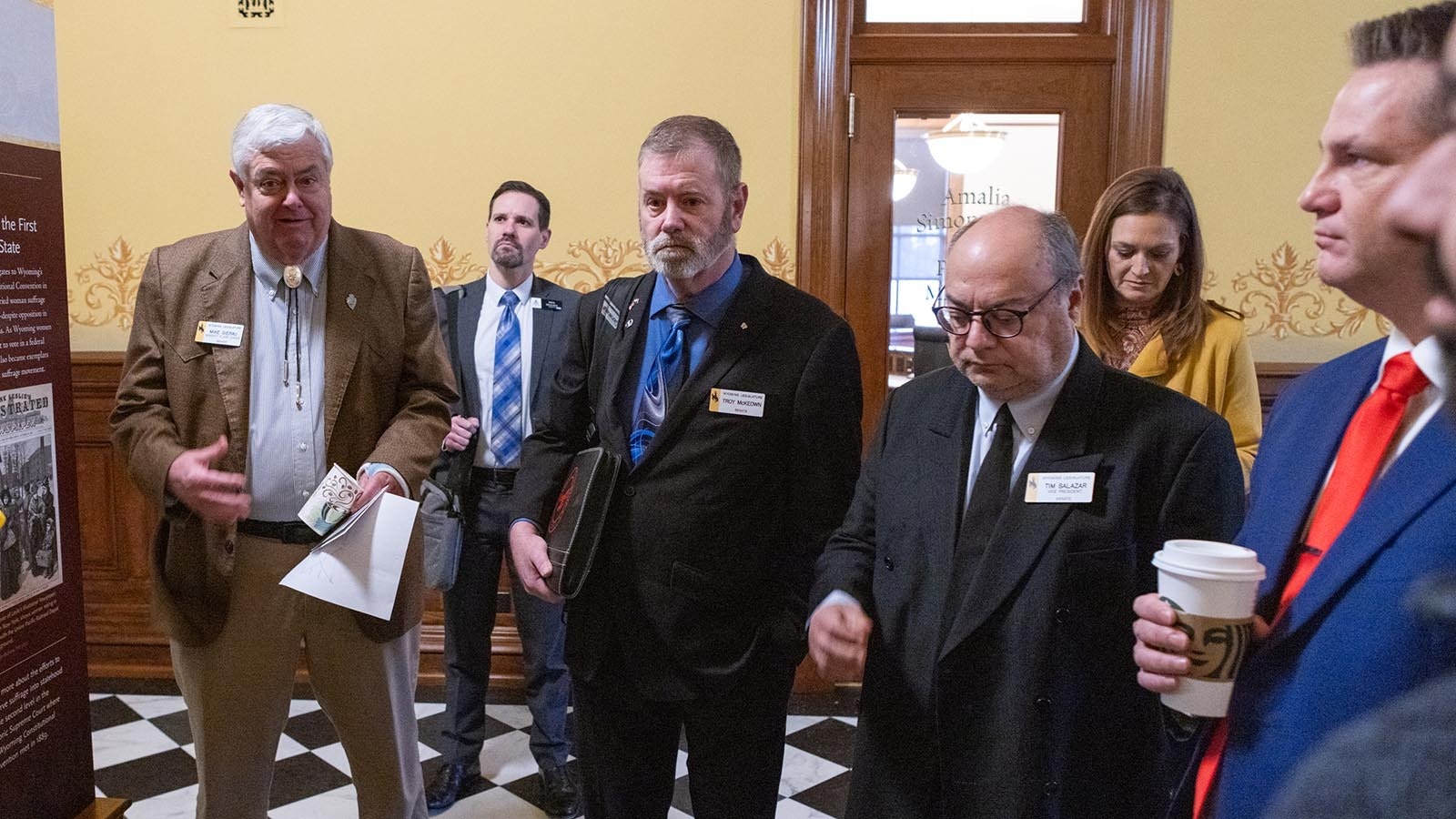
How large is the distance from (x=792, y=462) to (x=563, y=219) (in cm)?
221

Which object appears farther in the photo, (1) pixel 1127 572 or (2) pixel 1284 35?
(2) pixel 1284 35

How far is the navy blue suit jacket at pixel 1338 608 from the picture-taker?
0.86 metres

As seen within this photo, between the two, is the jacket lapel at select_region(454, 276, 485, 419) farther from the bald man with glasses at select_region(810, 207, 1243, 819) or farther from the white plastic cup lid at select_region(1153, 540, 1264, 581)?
the white plastic cup lid at select_region(1153, 540, 1264, 581)

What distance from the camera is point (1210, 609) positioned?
3.31 feet

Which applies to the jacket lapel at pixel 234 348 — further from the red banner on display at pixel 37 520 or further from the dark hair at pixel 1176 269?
the dark hair at pixel 1176 269

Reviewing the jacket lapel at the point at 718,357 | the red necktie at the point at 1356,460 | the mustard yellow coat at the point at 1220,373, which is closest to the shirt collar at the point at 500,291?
the jacket lapel at the point at 718,357

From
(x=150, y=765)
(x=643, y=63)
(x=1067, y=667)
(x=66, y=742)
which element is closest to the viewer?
(x=1067, y=667)

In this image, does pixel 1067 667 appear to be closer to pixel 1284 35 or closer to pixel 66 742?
pixel 66 742

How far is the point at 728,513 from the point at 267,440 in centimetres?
101

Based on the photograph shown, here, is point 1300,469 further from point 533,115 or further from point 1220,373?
point 533,115

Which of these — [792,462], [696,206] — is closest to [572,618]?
[792,462]

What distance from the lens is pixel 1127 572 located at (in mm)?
1324

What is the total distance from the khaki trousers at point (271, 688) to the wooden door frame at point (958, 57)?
7.60ft

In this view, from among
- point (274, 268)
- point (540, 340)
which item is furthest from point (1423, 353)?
point (540, 340)
